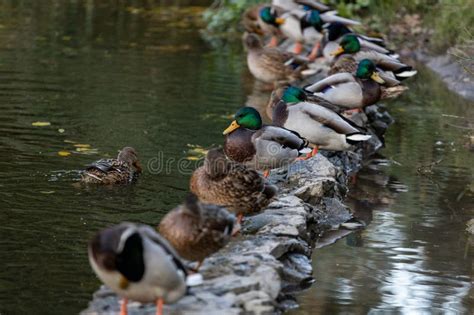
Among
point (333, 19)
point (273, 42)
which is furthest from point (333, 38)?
point (273, 42)

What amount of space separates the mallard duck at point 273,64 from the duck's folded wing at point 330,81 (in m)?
3.10

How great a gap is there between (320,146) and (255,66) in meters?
5.07

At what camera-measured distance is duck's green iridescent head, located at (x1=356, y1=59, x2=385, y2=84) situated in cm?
1188

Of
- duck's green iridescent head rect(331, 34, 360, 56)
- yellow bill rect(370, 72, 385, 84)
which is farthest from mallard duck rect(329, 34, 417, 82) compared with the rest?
yellow bill rect(370, 72, 385, 84)

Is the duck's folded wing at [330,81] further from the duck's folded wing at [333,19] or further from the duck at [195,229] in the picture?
the duck at [195,229]

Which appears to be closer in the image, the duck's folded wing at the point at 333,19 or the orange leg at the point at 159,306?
the orange leg at the point at 159,306

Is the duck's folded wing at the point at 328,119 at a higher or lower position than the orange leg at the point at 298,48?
higher

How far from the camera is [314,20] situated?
16109 mm

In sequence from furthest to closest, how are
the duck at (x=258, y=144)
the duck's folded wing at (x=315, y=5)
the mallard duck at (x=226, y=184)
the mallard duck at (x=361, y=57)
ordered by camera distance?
1. the duck's folded wing at (x=315, y=5)
2. the mallard duck at (x=361, y=57)
3. the duck at (x=258, y=144)
4. the mallard duck at (x=226, y=184)

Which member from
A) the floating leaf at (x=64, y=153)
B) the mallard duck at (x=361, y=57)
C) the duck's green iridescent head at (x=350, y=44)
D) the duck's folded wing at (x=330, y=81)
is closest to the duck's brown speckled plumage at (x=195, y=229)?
the floating leaf at (x=64, y=153)

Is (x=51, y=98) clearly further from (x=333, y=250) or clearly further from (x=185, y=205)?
(x=185, y=205)

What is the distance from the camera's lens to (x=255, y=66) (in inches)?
592

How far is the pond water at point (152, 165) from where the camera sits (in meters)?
7.18

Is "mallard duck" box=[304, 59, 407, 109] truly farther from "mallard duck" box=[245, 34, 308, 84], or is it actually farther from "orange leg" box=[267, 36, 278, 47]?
"orange leg" box=[267, 36, 278, 47]
